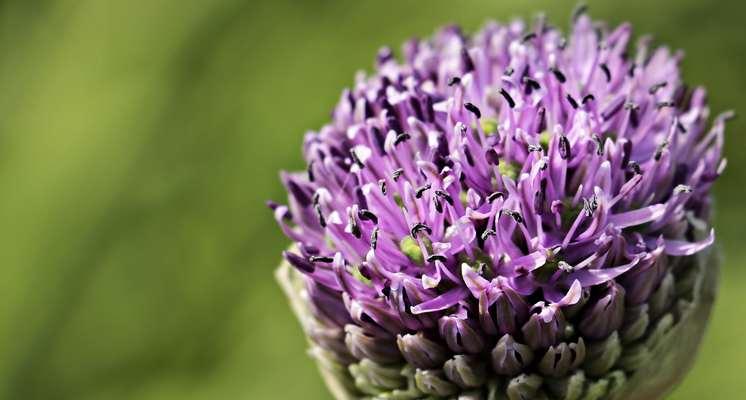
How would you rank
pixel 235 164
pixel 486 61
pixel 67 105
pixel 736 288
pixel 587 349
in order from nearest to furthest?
pixel 587 349, pixel 486 61, pixel 736 288, pixel 235 164, pixel 67 105

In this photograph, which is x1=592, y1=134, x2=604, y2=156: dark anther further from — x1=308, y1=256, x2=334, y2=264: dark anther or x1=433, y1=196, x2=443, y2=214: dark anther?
x1=308, y1=256, x2=334, y2=264: dark anther

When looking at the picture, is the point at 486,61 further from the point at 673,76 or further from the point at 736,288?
the point at 736,288

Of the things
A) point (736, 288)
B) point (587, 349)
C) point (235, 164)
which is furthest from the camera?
point (235, 164)

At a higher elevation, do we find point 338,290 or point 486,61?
point 486,61

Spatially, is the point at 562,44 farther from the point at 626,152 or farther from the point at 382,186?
the point at 382,186

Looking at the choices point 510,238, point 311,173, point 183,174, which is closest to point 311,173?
point 311,173

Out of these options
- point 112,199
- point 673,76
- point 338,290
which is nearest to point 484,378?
point 338,290

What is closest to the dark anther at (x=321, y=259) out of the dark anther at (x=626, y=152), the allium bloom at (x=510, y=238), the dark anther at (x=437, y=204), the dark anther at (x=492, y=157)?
the allium bloom at (x=510, y=238)
